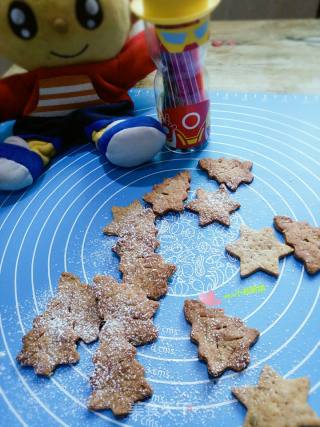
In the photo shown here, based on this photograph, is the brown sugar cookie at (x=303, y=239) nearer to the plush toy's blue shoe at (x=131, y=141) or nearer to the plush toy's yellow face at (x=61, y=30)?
the plush toy's blue shoe at (x=131, y=141)

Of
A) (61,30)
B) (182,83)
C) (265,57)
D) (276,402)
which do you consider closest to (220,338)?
(276,402)

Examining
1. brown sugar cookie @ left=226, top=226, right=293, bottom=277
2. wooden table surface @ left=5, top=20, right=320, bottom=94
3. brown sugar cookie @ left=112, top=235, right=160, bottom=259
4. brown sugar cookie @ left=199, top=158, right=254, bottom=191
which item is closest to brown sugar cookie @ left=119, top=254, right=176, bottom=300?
brown sugar cookie @ left=112, top=235, right=160, bottom=259

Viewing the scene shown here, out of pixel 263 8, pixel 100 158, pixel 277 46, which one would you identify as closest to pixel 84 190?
pixel 100 158

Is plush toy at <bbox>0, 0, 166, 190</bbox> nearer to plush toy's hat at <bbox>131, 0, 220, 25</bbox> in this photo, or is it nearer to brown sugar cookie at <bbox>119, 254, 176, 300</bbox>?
plush toy's hat at <bbox>131, 0, 220, 25</bbox>

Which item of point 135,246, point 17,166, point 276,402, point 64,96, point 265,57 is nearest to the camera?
point 276,402

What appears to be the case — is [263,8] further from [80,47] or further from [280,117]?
[80,47]

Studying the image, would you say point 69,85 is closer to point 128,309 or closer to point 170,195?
point 170,195
